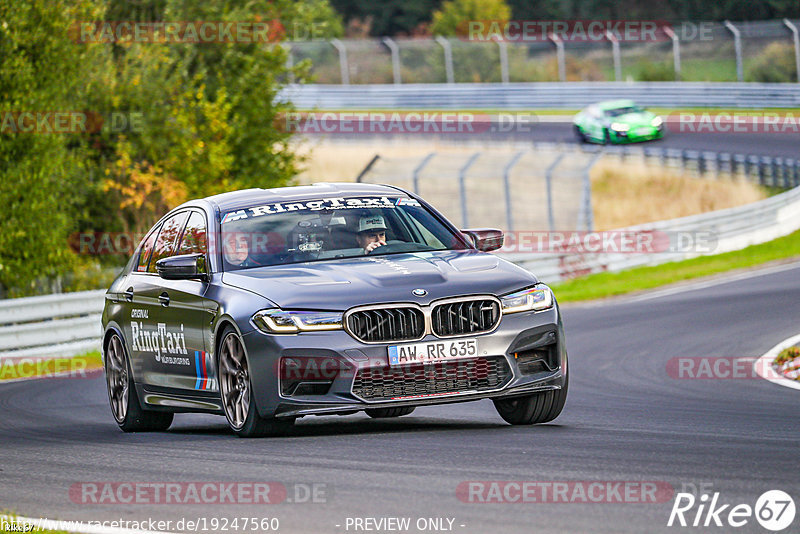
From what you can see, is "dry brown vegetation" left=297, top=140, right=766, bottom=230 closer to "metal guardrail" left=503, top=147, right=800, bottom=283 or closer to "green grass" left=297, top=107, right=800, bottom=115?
"metal guardrail" left=503, top=147, right=800, bottom=283

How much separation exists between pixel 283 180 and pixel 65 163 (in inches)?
317

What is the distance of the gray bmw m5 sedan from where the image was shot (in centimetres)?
837

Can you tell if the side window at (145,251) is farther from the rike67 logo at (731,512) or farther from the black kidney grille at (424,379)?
the rike67 logo at (731,512)

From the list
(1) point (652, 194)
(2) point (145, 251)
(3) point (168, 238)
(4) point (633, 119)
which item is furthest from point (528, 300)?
(4) point (633, 119)

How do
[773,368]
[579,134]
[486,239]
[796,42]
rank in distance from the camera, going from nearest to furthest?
[486,239] < [773,368] < [796,42] < [579,134]

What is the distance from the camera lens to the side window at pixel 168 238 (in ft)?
34.1

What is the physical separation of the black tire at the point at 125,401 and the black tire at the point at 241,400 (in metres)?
1.70

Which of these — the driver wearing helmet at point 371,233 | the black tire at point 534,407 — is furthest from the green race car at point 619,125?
the black tire at point 534,407

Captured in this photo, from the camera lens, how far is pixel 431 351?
837 cm

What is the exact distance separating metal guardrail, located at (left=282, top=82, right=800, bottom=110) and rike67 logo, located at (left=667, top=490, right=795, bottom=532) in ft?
145

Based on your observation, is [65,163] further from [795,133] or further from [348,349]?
[795,133]

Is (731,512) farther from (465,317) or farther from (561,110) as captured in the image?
(561,110)

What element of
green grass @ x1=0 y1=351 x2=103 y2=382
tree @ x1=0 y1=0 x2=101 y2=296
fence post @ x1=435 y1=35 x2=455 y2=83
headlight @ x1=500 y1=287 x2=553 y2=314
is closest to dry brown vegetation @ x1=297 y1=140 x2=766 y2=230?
fence post @ x1=435 y1=35 x2=455 y2=83

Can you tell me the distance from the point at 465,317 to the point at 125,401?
11.1ft
